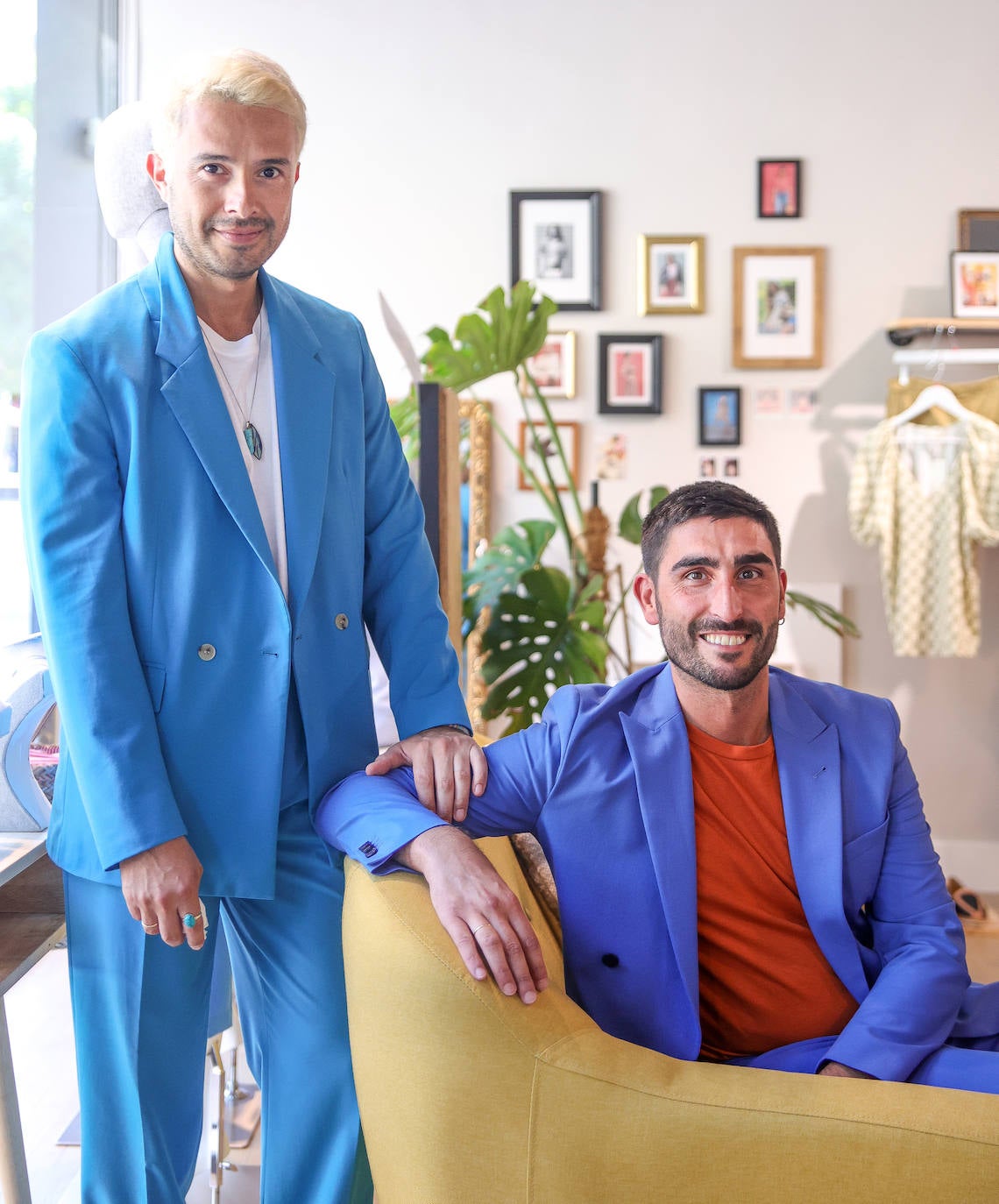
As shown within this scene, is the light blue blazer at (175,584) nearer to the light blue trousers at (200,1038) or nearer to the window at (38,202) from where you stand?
the light blue trousers at (200,1038)

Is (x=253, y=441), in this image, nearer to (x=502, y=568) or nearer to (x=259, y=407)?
(x=259, y=407)

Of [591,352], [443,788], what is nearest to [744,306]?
[591,352]

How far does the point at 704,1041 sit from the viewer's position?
4.88ft

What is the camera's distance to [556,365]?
3861 millimetres

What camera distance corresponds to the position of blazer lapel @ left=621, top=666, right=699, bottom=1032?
141 centimetres

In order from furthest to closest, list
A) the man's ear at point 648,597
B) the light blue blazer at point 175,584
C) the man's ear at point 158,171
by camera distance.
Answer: the man's ear at point 648,597 → the man's ear at point 158,171 → the light blue blazer at point 175,584

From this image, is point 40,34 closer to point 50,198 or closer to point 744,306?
point 50,198

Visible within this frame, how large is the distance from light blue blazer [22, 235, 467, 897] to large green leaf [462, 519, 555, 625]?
1.71m

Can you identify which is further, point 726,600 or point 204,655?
point 726,600

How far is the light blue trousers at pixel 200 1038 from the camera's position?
1.39 meters

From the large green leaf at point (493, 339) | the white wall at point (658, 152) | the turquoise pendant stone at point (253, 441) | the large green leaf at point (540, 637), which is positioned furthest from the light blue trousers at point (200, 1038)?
the white wall at point (658, 152)

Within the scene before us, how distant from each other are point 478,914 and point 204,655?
0.44 metres

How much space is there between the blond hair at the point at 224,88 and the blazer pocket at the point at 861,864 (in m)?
1.15

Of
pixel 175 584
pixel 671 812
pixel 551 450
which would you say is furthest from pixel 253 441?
pixel 551 450
